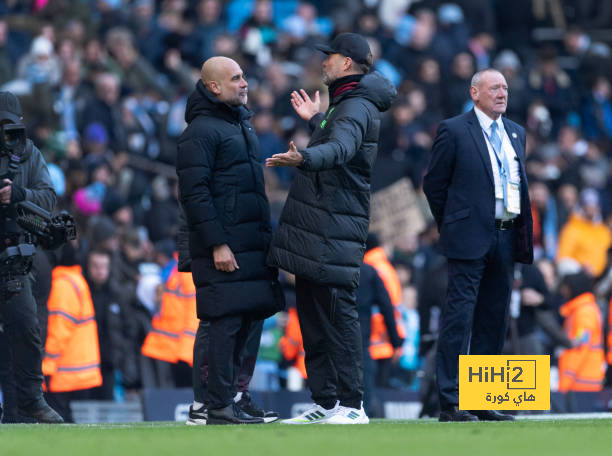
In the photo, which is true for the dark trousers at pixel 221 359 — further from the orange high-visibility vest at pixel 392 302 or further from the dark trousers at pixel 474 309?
the orange high-visibility vest at pixel 392 302

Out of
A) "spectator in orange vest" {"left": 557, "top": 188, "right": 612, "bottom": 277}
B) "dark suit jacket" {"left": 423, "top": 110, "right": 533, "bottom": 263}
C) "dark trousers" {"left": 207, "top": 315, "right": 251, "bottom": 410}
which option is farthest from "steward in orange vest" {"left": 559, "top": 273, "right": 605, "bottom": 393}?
"dark trousers" {"left": 207, "top": 315, "right": 251, "bottom": 410}

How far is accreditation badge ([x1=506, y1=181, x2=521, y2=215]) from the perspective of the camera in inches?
414

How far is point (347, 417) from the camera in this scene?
980 centimetres

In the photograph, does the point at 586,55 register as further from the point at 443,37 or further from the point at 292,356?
the point at 292,356

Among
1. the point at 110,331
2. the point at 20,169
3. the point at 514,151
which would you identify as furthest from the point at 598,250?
the point at 20,169

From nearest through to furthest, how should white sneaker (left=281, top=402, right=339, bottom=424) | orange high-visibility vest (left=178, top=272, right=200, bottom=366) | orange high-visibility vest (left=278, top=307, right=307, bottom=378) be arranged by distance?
white sneaker (left=281, top=402, right=339, bottom=424), orange high-visibility vest (left=178, top=272, right=200, bottom=366), orange high-visibility vest (left=278, top=307, right=307, bottom=378)

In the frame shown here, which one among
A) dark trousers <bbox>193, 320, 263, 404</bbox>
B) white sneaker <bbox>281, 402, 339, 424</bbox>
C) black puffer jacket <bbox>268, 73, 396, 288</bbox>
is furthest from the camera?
dark trousers <bbox>193, 320, 263, 404</bbox>

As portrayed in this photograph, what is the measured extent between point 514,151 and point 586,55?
47.7ft

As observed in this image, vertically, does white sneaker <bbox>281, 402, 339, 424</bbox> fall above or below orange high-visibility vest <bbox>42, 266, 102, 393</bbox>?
below

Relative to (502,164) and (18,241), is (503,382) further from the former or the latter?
(18,241)

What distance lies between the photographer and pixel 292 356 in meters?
15.5

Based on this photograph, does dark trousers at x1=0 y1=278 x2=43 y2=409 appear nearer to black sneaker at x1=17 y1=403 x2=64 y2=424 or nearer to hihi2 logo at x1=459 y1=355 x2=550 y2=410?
black sneaker at x1=17 y1=403 x2=64 y2=424

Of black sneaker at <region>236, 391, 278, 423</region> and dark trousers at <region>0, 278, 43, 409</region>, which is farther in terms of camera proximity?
dark trousers at <region>0, 278, 43, 409</region>

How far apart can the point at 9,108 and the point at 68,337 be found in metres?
3.32
